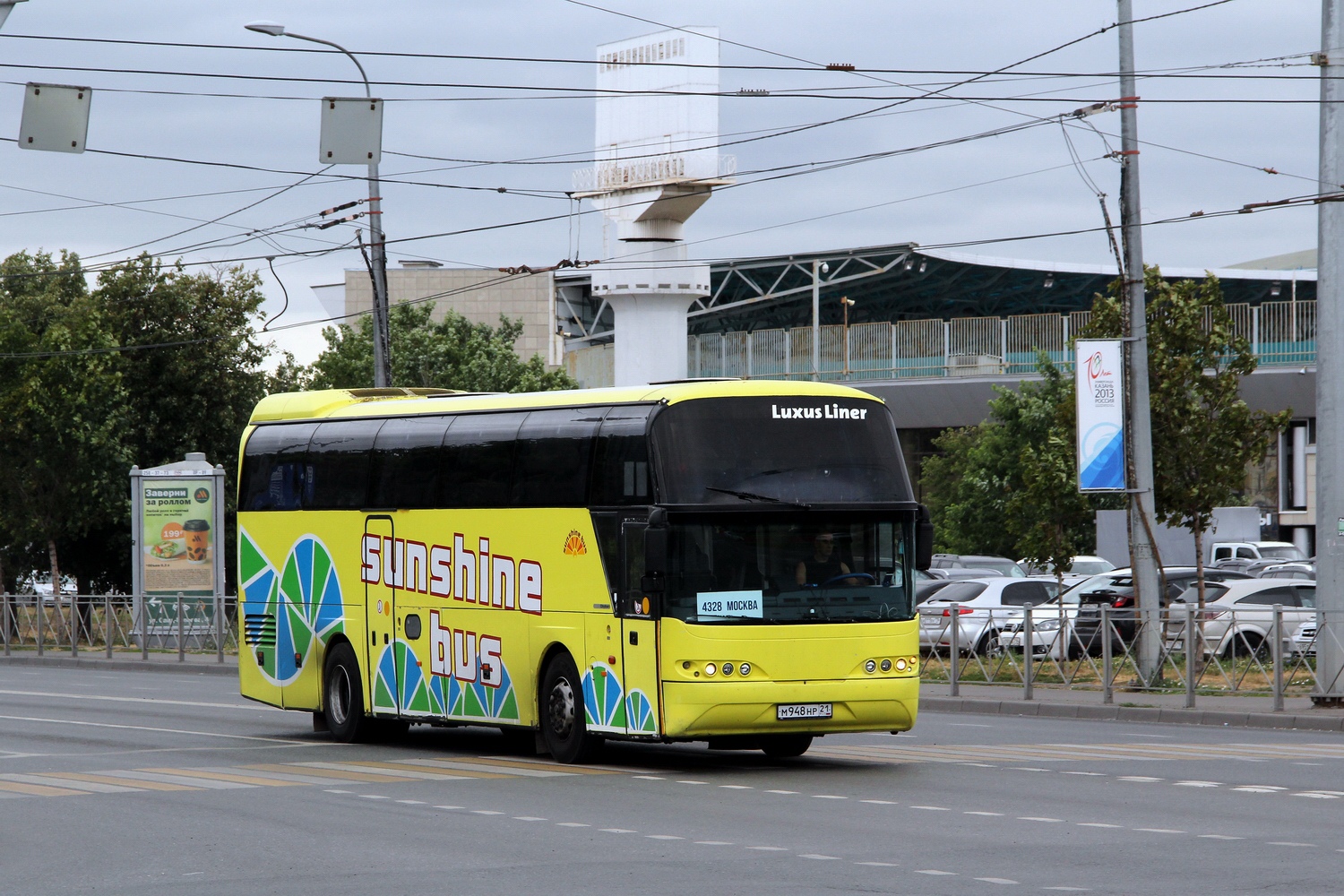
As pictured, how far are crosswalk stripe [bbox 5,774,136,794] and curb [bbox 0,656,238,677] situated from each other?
1932 centimetres

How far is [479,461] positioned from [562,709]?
2480 millimetres

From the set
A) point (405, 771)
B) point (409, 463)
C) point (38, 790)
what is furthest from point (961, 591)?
point (38, 790)

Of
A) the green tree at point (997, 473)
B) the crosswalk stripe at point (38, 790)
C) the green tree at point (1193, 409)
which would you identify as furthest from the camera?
the green tree at point (997, 473)

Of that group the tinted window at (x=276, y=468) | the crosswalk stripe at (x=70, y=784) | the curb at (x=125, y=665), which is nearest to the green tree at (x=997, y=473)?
the curb at (x=125, y=665)

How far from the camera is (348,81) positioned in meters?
24.2

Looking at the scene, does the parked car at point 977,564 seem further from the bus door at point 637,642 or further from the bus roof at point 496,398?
the bus door at point 637,642

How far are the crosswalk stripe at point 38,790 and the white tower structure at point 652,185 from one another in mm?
33267

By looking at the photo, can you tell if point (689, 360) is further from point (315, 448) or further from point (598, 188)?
point (315, 448)

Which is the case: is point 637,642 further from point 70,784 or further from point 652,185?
point 652,185

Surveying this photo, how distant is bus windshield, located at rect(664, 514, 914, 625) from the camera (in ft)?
49.3

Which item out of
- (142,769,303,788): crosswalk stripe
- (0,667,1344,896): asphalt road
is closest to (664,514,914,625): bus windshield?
(0,667,1344,896): asphalt road

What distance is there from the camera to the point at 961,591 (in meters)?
33.6

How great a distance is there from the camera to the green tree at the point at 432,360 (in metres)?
55.3

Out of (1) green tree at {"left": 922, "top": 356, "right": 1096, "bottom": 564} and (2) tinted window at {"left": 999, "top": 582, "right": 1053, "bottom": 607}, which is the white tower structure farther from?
(2) tinted window at {"left": 999, "top": 582, "right": 1053, "bottom": 607}
